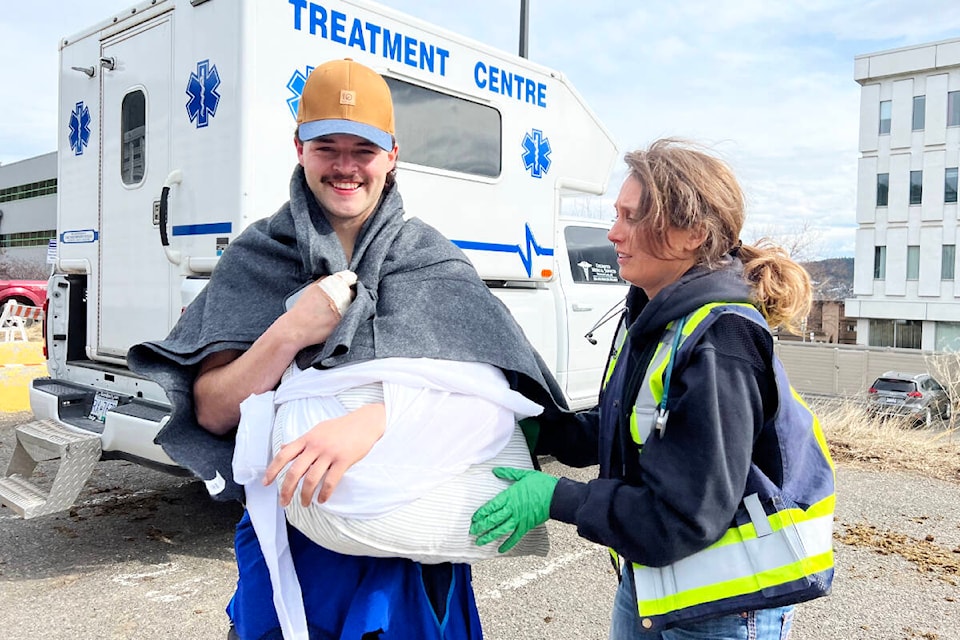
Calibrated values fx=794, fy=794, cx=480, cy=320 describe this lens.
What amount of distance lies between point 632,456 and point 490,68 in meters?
3.75

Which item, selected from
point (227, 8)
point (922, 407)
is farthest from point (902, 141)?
point (227, 8)

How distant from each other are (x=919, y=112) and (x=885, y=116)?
157 cm

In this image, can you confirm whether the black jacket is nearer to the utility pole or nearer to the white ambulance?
the white ambulance

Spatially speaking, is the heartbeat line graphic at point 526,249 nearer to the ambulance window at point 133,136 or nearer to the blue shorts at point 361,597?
the ambulance window at point 133,136

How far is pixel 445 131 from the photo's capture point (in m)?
4.59

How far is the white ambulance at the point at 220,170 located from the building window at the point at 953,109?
136 feet

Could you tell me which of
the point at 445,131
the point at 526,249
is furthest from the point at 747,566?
the point at 526,249

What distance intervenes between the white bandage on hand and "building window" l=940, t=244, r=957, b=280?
44909 millimetres

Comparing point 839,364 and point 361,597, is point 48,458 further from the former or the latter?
point 839,364

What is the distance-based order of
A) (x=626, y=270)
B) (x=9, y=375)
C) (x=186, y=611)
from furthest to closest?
(x=9, y=375) → (x=186, y=611) → (x=626, y=270)

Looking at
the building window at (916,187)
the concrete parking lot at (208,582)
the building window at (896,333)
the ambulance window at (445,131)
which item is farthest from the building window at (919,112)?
the ambulance window at (445,131)

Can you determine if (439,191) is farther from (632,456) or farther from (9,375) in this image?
(9,375)

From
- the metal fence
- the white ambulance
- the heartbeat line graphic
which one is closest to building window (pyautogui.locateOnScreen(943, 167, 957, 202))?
the metal fence

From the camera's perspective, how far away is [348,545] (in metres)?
1.47
